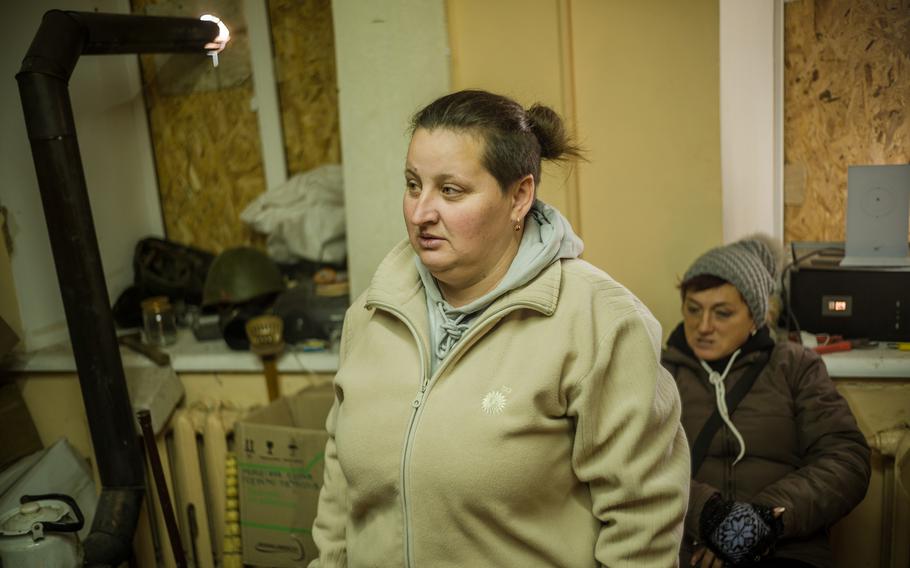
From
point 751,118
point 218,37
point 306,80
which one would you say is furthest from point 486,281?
point 306,80

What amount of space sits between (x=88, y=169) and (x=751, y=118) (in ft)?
7.25

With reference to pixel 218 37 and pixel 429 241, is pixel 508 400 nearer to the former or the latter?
pixel 429 241

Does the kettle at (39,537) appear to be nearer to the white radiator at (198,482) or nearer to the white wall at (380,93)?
the white radiator at (198,482)

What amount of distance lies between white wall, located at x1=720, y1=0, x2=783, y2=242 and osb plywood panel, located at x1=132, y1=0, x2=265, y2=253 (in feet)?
5.61

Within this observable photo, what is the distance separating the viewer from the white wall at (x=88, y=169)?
2436 mm

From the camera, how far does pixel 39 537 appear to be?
1.96 meters

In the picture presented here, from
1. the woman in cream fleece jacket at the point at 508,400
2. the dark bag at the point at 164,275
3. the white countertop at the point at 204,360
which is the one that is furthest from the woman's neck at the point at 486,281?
the dark bag at the point at 164,275

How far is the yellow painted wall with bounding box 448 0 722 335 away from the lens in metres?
2.04

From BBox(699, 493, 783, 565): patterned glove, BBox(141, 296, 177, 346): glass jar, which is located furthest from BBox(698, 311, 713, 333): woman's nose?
BBox(141, 296, 177, 346): glass jar

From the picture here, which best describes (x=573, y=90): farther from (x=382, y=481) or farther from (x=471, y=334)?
(x=382, y=481)

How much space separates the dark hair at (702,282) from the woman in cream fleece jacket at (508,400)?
69cm

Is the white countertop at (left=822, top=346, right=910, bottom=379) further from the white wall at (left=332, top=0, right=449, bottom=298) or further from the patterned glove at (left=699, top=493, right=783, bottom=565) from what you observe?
the white wall at (left=332, top=0, right=449, bottom=298)

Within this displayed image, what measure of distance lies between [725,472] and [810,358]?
34 centimetres

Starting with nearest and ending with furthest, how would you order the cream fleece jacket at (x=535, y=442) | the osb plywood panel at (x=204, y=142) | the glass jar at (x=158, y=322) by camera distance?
the cream fleece jacket at (x=535, y=442)
the glass jar at (x=158, y=322)
the osb plywood panel at (x=204, y=142)
